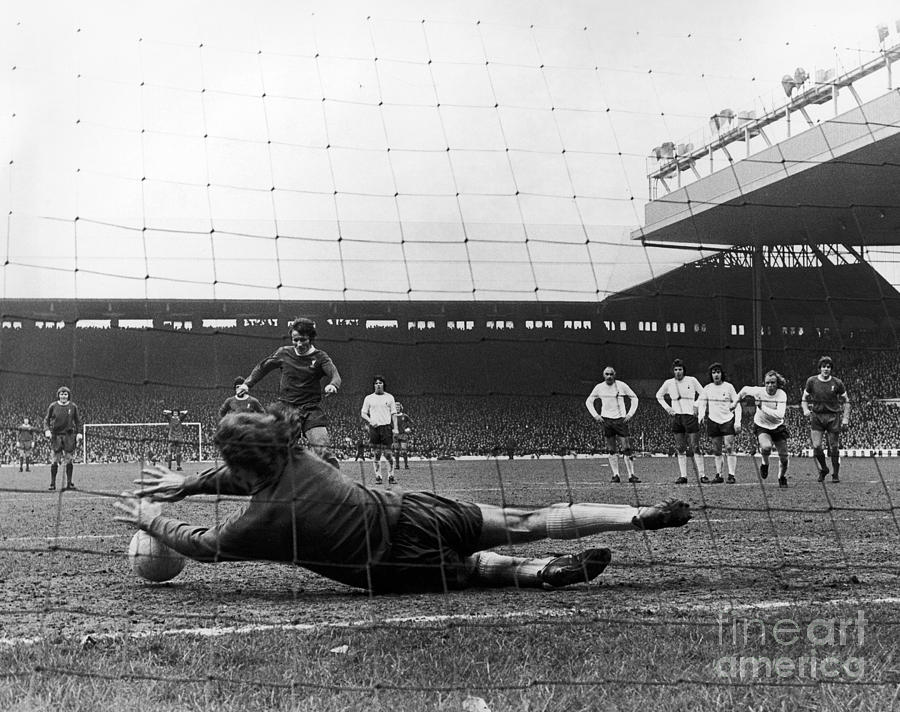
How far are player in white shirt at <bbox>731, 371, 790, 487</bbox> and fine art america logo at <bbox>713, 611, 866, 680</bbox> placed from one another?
679 centimetres

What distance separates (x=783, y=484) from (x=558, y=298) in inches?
245

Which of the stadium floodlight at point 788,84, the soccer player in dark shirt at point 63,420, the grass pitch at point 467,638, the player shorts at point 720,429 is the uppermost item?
the stadium floodlight at point 788,84

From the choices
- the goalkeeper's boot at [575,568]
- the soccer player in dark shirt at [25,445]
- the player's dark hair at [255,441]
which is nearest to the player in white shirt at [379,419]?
the goalkeeper's boot at [575,568]

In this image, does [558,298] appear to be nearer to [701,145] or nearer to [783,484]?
[701,145]

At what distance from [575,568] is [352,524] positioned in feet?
2.74

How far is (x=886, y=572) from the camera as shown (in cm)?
412

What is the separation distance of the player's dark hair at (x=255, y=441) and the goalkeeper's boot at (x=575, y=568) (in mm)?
1073

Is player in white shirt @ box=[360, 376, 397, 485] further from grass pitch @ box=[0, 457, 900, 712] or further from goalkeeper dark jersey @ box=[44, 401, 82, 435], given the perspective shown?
grass pitch @ box=[0, 457, 900, 712]

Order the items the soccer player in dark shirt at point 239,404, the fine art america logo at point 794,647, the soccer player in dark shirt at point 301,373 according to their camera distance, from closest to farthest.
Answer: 1. the fine art america logo at point 794,647
2. the soccer player in dark shirt at point 301,373
3. the soccer player in dark shirt at point 239,404

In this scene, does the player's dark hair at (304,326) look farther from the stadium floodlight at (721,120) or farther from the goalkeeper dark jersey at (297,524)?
the stadium floodlight at (721,120)

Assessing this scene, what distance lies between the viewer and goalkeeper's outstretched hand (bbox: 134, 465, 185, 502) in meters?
3.51

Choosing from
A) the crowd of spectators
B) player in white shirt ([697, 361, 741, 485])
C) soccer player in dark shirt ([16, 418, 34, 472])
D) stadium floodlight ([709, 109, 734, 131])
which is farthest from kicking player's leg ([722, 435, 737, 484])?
soccer player in dark shirt ([16, 418, 34, 472])

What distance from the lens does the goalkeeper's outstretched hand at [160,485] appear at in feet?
11.5

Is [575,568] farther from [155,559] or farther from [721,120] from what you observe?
[721,120]
